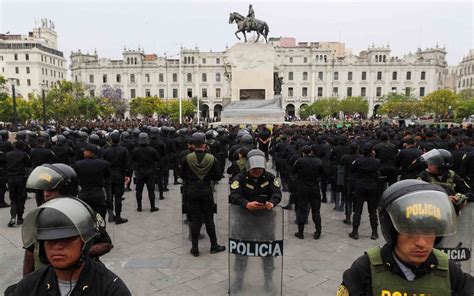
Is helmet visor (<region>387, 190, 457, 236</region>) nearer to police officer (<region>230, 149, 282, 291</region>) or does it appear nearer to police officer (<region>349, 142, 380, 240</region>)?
police officer (<region>230, 149, 282, 291</region>)

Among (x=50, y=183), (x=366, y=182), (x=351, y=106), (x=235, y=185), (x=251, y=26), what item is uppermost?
(x=251, y=26)

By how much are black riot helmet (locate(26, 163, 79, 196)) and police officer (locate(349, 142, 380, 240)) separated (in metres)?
5.04

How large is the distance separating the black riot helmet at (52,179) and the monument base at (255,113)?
74.5ft

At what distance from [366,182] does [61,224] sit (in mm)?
5798

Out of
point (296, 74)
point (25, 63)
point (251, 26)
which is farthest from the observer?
point (296, 74)

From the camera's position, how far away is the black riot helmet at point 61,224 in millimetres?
1900

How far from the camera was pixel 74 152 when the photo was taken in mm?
10219

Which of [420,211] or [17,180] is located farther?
[17,180]

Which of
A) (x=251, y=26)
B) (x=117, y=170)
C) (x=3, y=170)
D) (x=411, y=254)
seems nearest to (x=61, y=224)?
(x=411, y=254)

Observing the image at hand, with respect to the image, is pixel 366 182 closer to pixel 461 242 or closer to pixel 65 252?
pixel 461 242

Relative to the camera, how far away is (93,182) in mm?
5793

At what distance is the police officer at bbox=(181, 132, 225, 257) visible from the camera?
596cm

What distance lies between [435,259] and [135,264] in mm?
4768

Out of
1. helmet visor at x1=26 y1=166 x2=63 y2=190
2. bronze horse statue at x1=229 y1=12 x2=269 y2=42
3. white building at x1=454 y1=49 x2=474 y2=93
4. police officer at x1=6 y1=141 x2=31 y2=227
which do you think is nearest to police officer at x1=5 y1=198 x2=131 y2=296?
helmet visor at x1=26 y1=166 x2=63 y2=190
